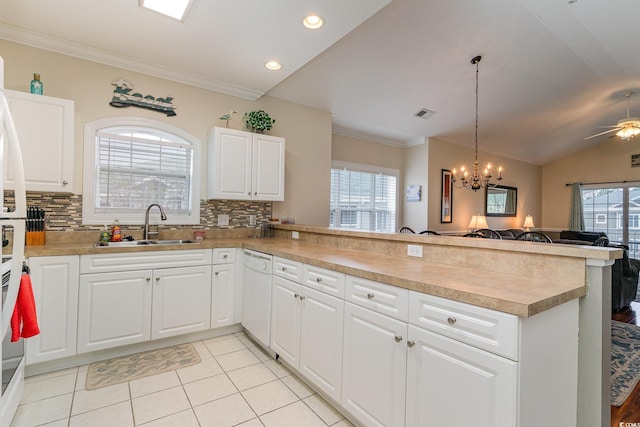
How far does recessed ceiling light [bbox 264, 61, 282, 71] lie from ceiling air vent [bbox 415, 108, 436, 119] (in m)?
2.53

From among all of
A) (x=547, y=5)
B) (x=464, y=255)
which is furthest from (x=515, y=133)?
(x=464, y=255)

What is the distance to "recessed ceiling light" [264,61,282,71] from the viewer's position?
3034mm

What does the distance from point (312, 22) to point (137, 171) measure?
2203mm

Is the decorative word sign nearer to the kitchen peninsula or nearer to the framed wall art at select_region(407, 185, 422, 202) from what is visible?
the kitchen peninsula

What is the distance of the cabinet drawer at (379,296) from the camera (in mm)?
1507

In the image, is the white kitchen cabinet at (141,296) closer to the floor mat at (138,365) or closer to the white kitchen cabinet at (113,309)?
the white kitchen cabinet at (113,309)

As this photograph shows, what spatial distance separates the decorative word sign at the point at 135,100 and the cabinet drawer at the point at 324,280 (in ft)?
7.68

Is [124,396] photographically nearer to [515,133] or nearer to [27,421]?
[27,421]

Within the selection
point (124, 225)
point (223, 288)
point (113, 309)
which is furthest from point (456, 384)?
point (124, 225)

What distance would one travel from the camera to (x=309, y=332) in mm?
2100

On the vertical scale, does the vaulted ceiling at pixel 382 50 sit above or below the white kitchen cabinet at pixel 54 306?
above

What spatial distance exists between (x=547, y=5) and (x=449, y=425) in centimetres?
380

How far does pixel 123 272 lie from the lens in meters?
2.53

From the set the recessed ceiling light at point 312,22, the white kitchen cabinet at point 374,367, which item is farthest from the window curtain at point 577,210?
the white kitchen cabinet at point 374,367
